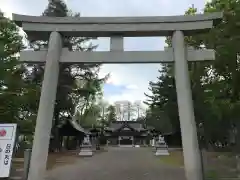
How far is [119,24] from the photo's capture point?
1055 centimetres

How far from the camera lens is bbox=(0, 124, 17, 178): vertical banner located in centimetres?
915

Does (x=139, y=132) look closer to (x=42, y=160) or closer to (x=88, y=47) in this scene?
(x=88, y=47)

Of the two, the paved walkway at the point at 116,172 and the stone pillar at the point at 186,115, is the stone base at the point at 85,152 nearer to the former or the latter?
the paved walkway at the point at 116,172

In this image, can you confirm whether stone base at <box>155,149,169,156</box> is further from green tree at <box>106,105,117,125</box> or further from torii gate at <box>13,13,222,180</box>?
green tree at <box>106,105,117,125</box>

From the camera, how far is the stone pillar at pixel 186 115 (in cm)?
Answer: 938

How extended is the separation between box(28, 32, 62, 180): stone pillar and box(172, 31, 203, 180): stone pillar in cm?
413

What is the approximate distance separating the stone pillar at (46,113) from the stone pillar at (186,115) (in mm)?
4127

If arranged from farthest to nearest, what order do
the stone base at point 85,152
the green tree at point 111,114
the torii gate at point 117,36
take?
the green tree at point 111,114 → the stone base at point 85,152 → the torii gate at point 117,36

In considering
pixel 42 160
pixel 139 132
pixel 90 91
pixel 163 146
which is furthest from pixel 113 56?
pixel 139 132

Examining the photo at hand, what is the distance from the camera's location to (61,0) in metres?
29.3

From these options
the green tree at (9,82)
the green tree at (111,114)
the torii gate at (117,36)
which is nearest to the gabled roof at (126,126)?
the green tree at (111,114)

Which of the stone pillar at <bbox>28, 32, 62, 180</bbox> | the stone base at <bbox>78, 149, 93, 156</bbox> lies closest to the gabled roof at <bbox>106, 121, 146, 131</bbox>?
the stone base at <bbox>78, 149, 93, 156</bbox>

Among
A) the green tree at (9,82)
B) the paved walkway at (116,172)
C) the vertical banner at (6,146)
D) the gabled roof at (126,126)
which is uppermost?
the gabled roof at (126,126)

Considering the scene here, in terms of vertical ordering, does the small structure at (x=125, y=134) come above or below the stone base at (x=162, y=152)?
above
